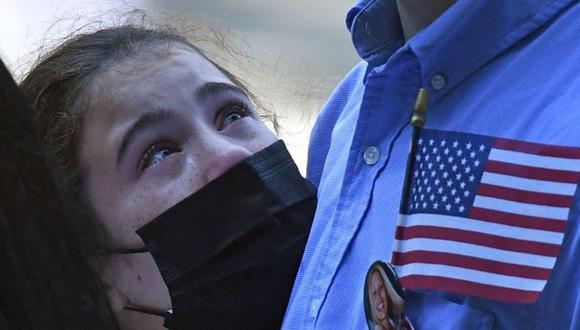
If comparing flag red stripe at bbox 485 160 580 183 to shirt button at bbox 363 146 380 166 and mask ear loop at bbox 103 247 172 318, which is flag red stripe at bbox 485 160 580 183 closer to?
shirt button at bbox 363 146 380 166

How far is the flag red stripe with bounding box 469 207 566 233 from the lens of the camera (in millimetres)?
1310

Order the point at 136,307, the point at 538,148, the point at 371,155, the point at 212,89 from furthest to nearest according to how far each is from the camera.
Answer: the point at 212,89
the point at 136,307
the point at 371,155
the point at 538,148

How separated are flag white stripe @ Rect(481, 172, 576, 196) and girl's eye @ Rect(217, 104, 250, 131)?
2.87 feet

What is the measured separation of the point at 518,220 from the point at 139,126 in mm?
981

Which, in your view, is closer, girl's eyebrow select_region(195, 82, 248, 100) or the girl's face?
the girl's face

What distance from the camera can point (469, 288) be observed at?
1.36 meters

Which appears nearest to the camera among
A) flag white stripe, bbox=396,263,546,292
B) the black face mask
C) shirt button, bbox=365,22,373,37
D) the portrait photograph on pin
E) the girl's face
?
flag white stripe, bbox=396,263,546,292

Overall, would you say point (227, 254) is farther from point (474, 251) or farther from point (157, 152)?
point (474, 251)

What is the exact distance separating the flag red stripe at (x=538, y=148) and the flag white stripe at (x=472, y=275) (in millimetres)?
175

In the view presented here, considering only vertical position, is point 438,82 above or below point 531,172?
above

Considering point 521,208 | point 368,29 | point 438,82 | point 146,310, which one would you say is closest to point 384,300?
point 521,208

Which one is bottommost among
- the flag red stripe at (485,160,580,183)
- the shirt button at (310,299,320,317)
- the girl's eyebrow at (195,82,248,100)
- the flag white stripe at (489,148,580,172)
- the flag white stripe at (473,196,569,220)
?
the shirt button at (310,299,320,317)

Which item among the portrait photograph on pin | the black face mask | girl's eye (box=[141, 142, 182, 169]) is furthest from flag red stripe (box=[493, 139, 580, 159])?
girl's eye (box=[141, 142, 182, 169])

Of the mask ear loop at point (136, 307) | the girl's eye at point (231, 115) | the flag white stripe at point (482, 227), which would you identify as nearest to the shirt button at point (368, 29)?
the flag white stripe at point (482, 227)
